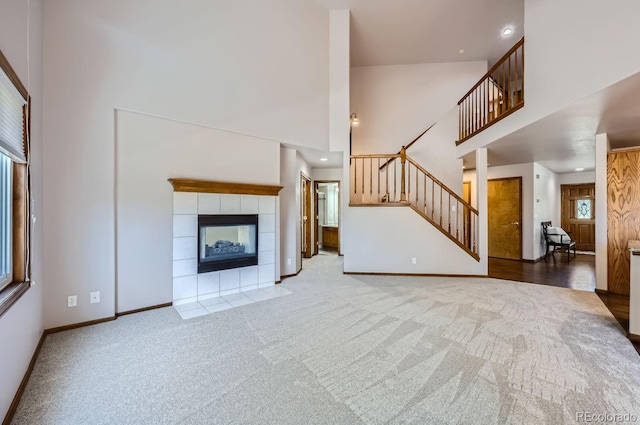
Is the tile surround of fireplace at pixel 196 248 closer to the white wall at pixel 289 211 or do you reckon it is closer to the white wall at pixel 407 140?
the white wall at pixel 289 211

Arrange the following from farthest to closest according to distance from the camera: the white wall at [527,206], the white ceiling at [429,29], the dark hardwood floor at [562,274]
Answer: the white wall at [527,206], the white ceiling at [429,29], the dark hardwood floor at [562,274]

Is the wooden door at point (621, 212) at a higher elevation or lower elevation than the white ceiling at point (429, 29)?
lower

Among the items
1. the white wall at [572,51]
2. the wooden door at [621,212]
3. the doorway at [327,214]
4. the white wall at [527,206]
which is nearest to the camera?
the white wall at [572,51]

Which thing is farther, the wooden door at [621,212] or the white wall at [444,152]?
the white wall at [444,152]

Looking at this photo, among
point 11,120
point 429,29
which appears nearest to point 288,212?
point 11,120

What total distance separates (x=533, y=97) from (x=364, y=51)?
3.90 metres

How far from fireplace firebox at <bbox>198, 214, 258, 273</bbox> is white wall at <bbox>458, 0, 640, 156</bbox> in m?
4.15

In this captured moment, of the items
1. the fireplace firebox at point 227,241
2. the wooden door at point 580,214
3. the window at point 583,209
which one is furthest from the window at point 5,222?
the window at point 583,209

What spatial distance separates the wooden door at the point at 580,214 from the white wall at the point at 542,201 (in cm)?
60

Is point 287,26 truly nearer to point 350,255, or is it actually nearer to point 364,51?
point 364,51

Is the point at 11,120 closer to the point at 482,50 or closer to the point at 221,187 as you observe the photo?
the point at 221,187

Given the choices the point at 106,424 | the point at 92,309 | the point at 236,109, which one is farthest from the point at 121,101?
the point at 106,424

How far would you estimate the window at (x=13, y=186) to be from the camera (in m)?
1.65

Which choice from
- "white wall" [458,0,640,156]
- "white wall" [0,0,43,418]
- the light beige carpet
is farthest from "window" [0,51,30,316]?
"white wall" [458,0,640,156]
